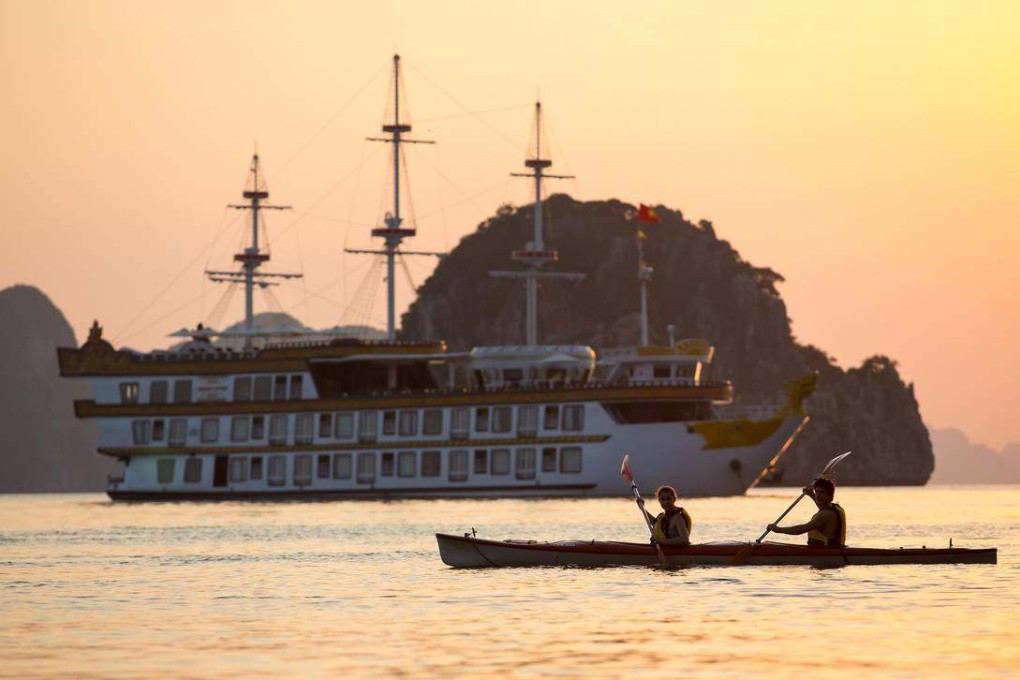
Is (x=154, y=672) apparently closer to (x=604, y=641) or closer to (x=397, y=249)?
Answer: (x=604, y=641)

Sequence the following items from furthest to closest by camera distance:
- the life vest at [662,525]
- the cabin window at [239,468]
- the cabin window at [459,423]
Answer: the cabin window at [239,468], the cabin window at [459,423], the life vest at [662,525]

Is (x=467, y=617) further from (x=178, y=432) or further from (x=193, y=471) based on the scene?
(x=193, y=471)

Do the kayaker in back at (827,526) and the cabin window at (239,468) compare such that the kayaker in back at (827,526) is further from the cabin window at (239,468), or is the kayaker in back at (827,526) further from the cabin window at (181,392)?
the cabin window at (181,392)

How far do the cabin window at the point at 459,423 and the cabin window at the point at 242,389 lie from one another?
39.4 ft

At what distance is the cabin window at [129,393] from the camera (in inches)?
4048

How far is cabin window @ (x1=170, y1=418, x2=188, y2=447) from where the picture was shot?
10368 centimetres

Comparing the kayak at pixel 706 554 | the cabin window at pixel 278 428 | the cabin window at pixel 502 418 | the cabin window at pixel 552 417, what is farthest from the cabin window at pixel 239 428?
the kayak at pixel 706 554

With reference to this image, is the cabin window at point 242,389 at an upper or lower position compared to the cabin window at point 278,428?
upper

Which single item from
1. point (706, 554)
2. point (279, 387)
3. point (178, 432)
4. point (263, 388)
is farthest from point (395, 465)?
point (706, 554)

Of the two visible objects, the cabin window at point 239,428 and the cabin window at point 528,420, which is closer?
the cabin window at point 528,420

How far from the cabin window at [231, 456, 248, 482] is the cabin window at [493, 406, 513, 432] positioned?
611 inches

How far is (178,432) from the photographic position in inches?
4090

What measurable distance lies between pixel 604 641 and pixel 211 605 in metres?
9.32

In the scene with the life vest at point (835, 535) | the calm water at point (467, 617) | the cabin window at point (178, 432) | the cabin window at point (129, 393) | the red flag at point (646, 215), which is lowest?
the calm water at point (467, 617)
